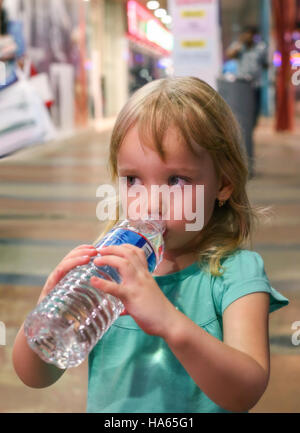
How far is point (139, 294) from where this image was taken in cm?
65

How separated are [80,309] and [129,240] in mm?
150

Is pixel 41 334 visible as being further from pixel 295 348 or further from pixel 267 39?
pixel 267 39

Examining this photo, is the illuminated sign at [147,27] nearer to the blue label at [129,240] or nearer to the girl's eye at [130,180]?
the girl's eye at [130,180]

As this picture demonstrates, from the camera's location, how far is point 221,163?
2.73 feet

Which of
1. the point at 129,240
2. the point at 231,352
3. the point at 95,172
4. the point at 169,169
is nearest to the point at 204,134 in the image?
the point at 169,169

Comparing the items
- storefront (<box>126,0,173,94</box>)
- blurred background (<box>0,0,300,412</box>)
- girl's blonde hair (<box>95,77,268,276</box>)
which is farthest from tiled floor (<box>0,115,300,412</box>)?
storefront (<box>126,0,173,94</box>)

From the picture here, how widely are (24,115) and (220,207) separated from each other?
459 mm

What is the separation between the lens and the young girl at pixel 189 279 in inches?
28.3

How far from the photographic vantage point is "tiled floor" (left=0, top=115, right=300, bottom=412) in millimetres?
1519

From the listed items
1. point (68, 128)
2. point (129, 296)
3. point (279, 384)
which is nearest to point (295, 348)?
point (279, 384)

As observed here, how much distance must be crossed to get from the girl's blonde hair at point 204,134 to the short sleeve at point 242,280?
0.06 feet

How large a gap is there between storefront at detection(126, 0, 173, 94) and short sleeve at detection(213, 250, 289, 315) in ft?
1.27

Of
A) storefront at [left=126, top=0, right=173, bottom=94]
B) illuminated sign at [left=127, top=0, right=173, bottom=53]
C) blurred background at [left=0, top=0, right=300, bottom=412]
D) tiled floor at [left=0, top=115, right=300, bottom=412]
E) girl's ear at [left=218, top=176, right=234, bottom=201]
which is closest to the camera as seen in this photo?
girl's ear at [left=218, top=176, right=234, bottom=201]

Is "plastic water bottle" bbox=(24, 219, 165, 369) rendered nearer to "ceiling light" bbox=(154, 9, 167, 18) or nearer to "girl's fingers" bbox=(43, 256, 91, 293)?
"girl's fingers" bbox=(43, 256, 91, 293)
